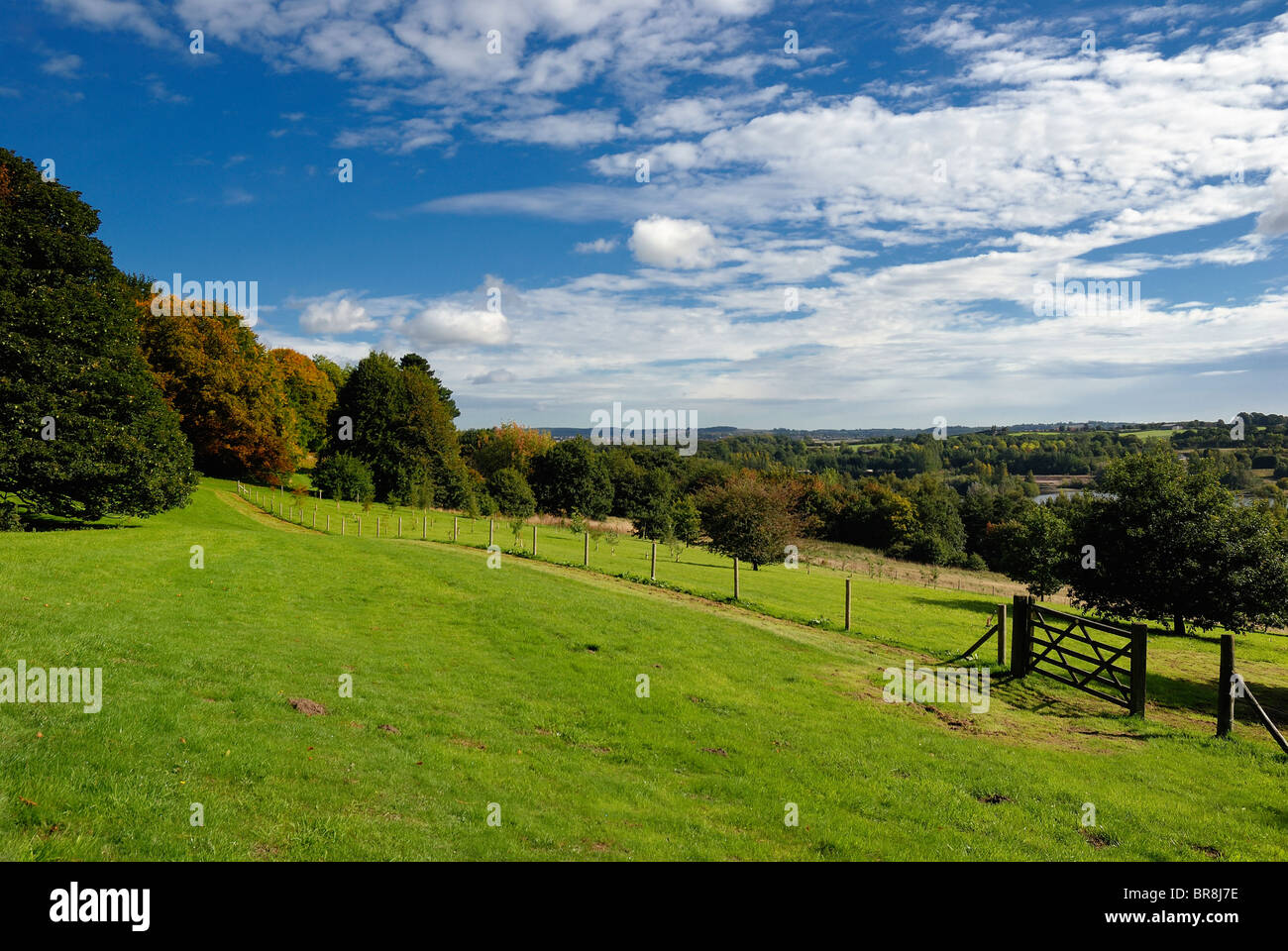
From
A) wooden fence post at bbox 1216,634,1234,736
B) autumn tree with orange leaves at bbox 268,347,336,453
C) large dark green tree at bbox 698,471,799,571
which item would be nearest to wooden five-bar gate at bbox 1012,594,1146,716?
wooden fence post at bbox 1216,634,1234,736

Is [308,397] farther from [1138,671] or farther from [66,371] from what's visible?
[1138,671]

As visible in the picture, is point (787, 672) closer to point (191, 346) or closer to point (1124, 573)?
point (1124, 573)

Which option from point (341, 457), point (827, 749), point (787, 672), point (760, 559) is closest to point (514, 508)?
point (341, 457)

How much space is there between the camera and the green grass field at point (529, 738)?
7402 millimetres

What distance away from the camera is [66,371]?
2750 cm

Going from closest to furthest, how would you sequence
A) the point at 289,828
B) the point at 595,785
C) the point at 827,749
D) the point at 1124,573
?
the point at 289,828, the point at 595,785, the point at 827,749, the point at 1124,573

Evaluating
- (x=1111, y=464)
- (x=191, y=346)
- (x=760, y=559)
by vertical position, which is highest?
(x=191, y=346)

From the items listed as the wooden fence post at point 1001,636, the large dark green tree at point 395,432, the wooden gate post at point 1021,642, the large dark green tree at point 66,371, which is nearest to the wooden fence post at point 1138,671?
the wooden gate post at point 1021,642

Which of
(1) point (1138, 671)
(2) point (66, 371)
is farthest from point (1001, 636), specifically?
(2) point (66, 371)

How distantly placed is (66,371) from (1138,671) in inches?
1563

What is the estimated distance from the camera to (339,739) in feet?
32.6

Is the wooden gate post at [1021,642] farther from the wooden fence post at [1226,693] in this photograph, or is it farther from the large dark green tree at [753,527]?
the large dark green tree at [753,527]
